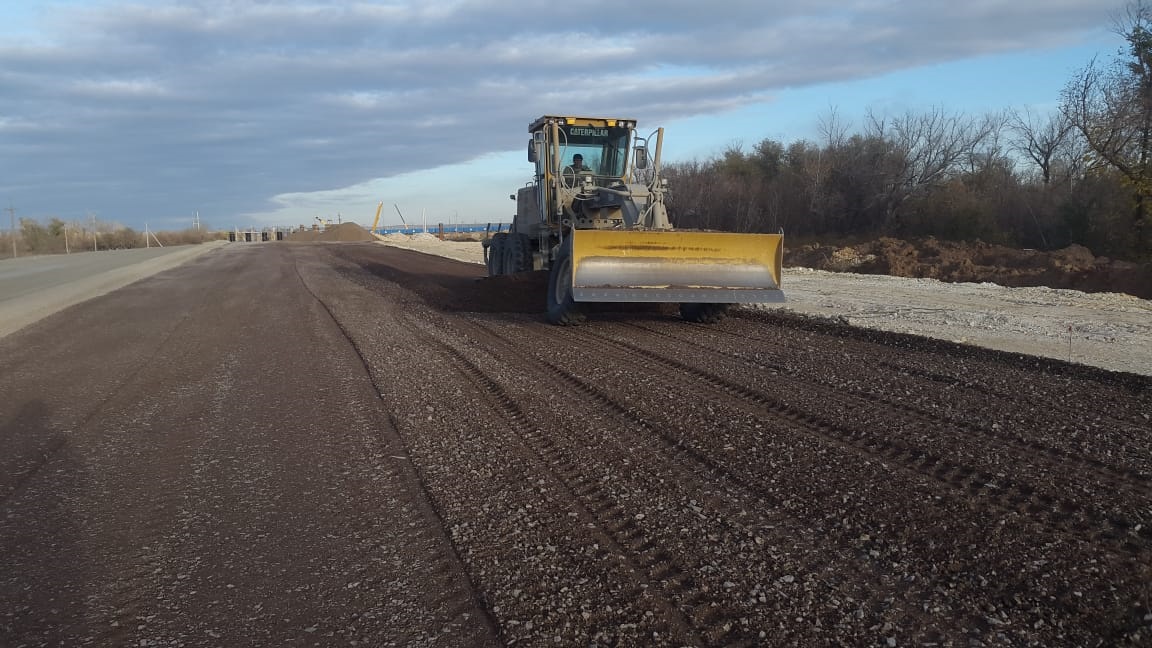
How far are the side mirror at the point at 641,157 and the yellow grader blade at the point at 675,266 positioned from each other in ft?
9.22

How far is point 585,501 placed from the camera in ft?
15.7

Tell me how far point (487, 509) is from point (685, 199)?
123 feet

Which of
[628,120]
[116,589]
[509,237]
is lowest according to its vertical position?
[116,589]

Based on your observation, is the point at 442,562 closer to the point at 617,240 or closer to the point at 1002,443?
the point at 1002,443

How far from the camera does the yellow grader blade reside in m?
10.9

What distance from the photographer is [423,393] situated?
7.71m

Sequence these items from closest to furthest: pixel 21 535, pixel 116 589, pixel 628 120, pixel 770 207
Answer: pixel 116 589 < pixel 21 535 < pixel 628 120 < pixel 770 207

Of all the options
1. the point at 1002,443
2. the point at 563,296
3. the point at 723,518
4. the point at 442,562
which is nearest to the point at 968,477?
the point at 1002,443

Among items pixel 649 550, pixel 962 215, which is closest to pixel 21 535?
pixel 649 550

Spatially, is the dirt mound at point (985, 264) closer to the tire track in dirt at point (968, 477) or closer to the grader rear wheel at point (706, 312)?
the grader rear wheel at point (706, 312)

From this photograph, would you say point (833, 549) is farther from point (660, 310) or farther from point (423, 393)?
point (660, 310)

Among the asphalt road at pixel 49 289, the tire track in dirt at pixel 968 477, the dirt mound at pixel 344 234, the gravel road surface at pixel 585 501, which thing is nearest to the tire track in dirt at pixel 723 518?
the gravel road surface at pixel 585 501

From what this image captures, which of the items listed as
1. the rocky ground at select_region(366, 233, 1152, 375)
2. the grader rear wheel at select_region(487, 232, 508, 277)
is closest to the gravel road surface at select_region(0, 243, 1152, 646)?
the rocky ground at select_region(366, 233, 1152, 375)

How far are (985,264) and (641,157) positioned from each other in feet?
44.8
